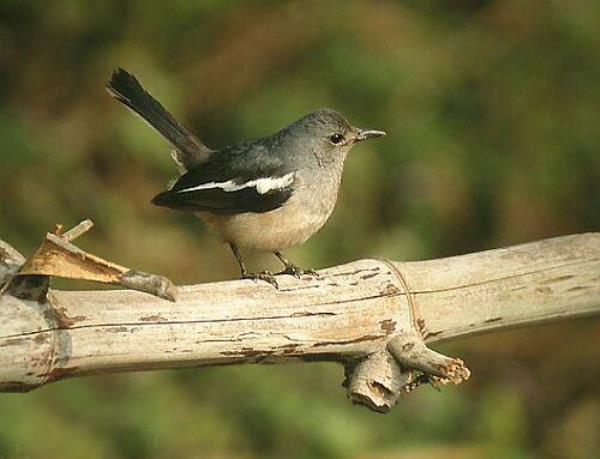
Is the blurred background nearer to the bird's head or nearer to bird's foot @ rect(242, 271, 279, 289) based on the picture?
the bird's head

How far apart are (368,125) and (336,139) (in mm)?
1758

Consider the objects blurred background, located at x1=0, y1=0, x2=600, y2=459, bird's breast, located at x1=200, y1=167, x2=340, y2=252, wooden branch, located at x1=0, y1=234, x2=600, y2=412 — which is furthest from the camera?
blurred background, located at x1=0, y1=0, x2=600, y2=459

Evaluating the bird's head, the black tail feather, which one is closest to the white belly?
the bird's head

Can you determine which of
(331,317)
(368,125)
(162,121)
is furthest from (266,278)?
(368,125)

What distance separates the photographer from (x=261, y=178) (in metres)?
4.20

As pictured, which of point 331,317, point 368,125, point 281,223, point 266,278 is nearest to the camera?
point 331,317

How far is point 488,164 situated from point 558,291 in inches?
103

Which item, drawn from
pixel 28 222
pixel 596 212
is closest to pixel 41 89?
pixel 28 222

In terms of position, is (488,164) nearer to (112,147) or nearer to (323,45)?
(323,45)

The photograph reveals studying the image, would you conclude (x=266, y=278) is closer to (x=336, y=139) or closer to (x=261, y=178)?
(x=261, y=178)

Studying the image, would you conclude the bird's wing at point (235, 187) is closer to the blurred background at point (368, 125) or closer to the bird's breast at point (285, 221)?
the bird's breast at point (285, 221)

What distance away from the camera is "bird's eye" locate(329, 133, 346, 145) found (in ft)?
14.5

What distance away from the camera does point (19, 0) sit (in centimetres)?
625

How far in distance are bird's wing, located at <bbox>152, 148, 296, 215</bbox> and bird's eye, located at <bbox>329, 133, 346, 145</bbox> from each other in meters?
0.26
